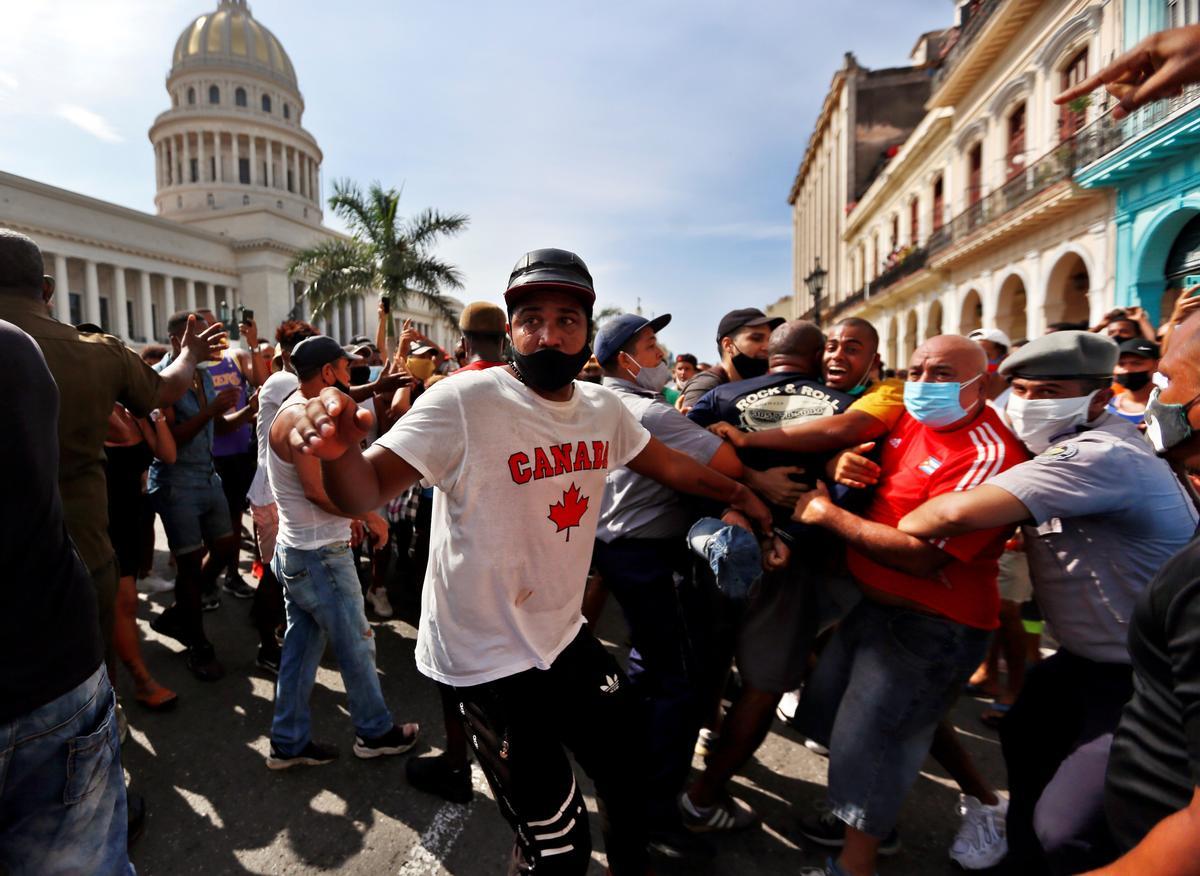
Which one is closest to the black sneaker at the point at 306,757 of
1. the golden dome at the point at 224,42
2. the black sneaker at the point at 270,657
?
the black sneaker at the point at 270,657

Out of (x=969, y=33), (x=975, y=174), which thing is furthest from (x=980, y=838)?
(x=969, y=33)

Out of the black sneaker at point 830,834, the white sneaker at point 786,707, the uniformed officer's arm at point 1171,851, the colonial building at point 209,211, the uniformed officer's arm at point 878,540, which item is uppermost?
the colonial building at point 209,211

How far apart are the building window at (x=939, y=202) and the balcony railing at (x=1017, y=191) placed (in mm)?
1411

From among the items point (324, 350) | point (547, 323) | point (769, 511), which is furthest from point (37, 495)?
point (769, 511)

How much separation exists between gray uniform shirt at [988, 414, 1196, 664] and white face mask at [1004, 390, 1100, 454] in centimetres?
8

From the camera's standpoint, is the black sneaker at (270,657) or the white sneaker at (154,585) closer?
the black sneaker at (270,657)

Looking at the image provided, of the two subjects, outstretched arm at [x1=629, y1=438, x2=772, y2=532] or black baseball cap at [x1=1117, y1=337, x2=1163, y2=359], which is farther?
black baseball cap at [x1=1117, y1=337, x2=1163, y2=359]

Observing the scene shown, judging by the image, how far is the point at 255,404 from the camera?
484cm

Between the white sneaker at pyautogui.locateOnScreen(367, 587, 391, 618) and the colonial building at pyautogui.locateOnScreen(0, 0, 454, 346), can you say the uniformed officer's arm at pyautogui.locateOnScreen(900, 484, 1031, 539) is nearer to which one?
the white sneaker at pyautogui.locateOnScreen(367, 587, 391, 618)

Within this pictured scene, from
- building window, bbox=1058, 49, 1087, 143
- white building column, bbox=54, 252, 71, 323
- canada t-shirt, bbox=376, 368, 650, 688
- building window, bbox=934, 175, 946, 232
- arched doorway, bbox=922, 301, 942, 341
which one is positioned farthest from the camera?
white building column, bbox=54, 252, 71, 323

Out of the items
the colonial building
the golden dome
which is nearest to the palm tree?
the colonial building

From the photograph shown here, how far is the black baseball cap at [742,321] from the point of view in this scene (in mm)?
3521

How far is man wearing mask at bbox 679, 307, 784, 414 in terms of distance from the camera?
3.46 m

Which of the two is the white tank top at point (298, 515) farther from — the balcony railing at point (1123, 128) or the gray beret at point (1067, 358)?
the balcony railing at point (1123, 128)
